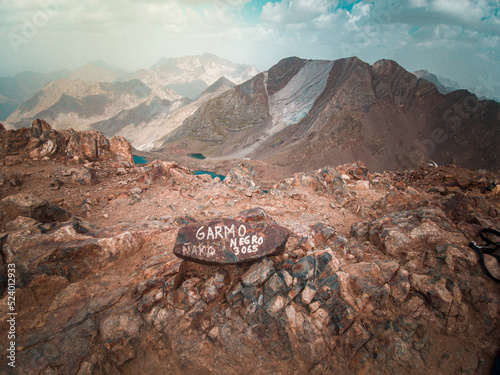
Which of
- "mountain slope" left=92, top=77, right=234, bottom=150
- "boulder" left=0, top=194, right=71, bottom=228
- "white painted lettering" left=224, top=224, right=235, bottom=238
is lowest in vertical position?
"mountain slope" left=92, top=77, right=234, bottom=150

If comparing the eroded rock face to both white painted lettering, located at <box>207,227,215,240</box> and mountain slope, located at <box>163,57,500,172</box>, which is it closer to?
white painted lettering, located at <box>207,227,215,240</box>

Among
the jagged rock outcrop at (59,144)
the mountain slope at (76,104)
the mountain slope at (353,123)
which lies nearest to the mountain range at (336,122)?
the mountain slope at (353,123)

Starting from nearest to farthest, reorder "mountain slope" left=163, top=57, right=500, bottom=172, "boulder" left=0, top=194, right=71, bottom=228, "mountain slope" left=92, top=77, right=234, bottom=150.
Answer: "boulder" left=0, top=194, right=71, bottom=228, "mountain slope" left=163, top=57, right=500, bottom=172, "mountain slope" left=92, top=77, right=234, bottom=150

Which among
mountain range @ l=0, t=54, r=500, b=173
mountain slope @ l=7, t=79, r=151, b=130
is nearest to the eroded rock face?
mountain range @ l=0, t=54, r=500, b=173

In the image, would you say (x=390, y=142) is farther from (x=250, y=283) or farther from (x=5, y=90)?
(x=5, y=90)

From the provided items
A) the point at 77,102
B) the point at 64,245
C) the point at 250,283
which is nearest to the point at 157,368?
the point at 250,283

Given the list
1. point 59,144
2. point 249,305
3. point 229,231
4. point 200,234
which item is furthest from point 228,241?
point 59,144

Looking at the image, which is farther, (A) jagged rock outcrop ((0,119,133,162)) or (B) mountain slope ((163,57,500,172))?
(B) mountain slope ((163,57,500,172))
